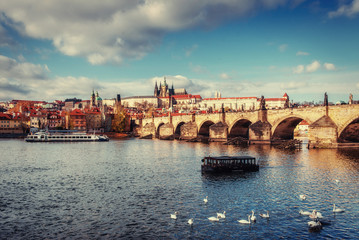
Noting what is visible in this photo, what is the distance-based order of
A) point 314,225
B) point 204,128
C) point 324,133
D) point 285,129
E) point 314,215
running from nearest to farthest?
point 314,225
point 314,215
point 324,133
point 285,129
point 204,128

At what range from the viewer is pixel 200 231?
639 inches

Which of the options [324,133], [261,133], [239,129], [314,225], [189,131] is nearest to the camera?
[314,225]

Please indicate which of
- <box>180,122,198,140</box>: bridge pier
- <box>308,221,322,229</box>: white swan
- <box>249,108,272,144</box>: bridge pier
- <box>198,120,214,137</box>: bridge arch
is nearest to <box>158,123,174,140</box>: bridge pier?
<box>180,122,198,140</box>: bridge pier

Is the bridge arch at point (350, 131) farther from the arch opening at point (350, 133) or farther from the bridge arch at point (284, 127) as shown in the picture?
the bridge arch at point (284, 127)

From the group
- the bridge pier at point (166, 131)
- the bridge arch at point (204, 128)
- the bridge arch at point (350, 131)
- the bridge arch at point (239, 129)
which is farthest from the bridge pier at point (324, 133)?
→ the bridge pier at point (166, 131)

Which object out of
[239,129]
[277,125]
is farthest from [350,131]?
[239,129]

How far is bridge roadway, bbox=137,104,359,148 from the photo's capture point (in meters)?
51.7

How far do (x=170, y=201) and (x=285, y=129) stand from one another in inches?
2044

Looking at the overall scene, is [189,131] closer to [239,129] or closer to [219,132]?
[219,132]

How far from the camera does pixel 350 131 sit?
5291 cm

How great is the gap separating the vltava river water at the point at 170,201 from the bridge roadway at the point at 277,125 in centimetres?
1633

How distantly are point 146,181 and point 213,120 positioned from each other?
195 ft

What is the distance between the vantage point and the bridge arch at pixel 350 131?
1959 inches

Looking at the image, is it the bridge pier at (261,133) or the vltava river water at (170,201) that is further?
the bridge pier at (261,133)
